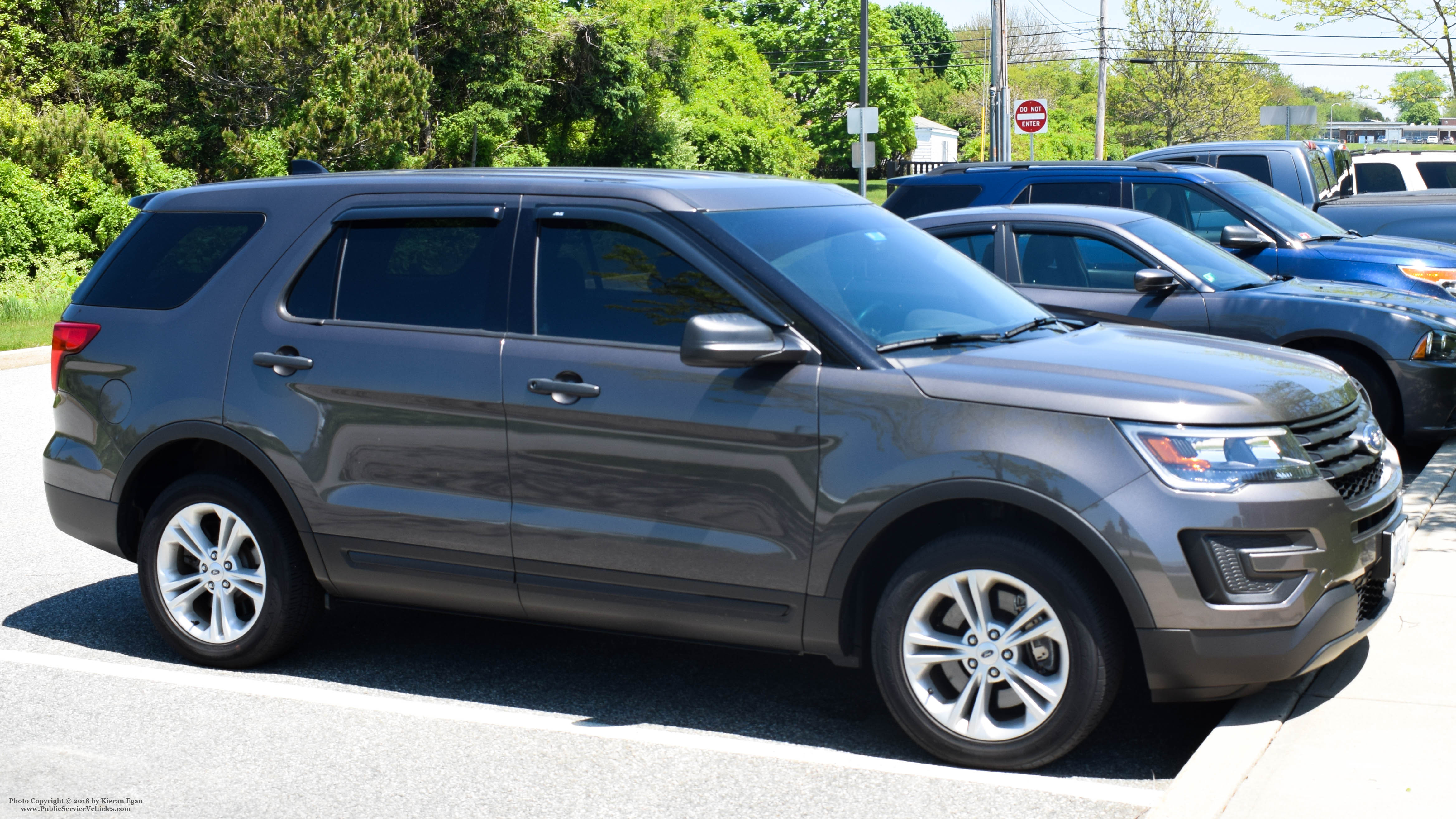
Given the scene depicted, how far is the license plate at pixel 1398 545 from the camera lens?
167 inches

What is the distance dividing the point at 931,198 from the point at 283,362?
7.54m

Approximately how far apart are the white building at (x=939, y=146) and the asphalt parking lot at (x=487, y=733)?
330ft

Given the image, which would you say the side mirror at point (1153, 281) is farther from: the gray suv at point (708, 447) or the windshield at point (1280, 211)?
the gray suv at point (708, 447)

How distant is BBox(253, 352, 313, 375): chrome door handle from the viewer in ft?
16.2

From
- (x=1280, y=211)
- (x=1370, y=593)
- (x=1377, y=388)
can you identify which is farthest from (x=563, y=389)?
(x=1280, y=211)

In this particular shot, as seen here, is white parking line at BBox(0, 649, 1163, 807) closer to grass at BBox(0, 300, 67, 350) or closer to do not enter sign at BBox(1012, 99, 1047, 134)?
Answer: grass at BBox(0, 300, 67, 350)

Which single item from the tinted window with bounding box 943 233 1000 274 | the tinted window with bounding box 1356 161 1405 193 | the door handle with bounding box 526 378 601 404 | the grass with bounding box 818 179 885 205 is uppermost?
the door handle with bounding box 526 378 601 404

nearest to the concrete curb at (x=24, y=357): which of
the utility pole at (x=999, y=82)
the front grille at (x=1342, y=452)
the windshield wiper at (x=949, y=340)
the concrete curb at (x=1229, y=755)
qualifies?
the windshield wiper at (x=949, y=340)

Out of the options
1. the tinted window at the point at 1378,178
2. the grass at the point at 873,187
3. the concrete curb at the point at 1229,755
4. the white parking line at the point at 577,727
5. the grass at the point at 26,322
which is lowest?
the grass at the point at 873,187

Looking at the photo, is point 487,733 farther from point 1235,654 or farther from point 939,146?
point 939,146

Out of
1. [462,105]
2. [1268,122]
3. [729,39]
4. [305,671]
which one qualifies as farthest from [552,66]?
[305,671]

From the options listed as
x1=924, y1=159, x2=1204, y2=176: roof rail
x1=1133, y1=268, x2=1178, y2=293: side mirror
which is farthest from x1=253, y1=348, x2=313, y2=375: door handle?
x1=924, y1=159, x2=1204, y2=176: roof rail

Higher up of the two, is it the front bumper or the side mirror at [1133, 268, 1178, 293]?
the side mirror at [1133, 268, 1178, 293]

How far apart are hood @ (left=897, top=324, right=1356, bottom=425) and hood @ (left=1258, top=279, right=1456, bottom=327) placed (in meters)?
4.13
